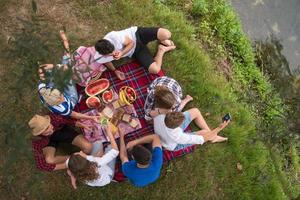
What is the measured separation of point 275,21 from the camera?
22.5 ft

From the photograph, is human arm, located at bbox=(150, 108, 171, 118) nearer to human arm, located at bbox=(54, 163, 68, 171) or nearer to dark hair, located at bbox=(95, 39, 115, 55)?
dark hair, located at bbox=(95, 39, 115, 55)

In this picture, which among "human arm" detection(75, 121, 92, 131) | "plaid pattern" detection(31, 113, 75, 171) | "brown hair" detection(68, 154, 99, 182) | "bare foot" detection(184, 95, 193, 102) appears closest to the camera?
"brown hair" detection(68, 154, 99, 182)

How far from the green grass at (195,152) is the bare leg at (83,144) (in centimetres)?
46

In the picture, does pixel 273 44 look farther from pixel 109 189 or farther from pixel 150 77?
pixel 109 189

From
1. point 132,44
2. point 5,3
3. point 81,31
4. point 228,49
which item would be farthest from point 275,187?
point 5,3

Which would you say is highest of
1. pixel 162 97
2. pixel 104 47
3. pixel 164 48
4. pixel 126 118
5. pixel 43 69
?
pixel 43 69

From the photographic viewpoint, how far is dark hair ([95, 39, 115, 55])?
4914mm

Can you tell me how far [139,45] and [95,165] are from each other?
1685 mm

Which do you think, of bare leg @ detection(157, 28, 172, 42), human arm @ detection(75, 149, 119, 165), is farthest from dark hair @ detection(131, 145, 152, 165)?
bare leg @ detection(157, 28, 172, 42)

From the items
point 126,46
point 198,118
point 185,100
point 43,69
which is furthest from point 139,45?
point 43,69

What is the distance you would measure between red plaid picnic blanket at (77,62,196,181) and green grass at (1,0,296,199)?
0.16 meters

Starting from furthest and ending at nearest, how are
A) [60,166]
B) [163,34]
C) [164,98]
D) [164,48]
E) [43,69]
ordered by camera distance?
1. [164,48]
2. [163,34]
3. [60,166]
4. [164,98]
5. [43,69]

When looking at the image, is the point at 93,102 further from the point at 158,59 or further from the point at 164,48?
the point at 164,48

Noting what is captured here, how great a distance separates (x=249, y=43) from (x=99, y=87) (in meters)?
2.51
